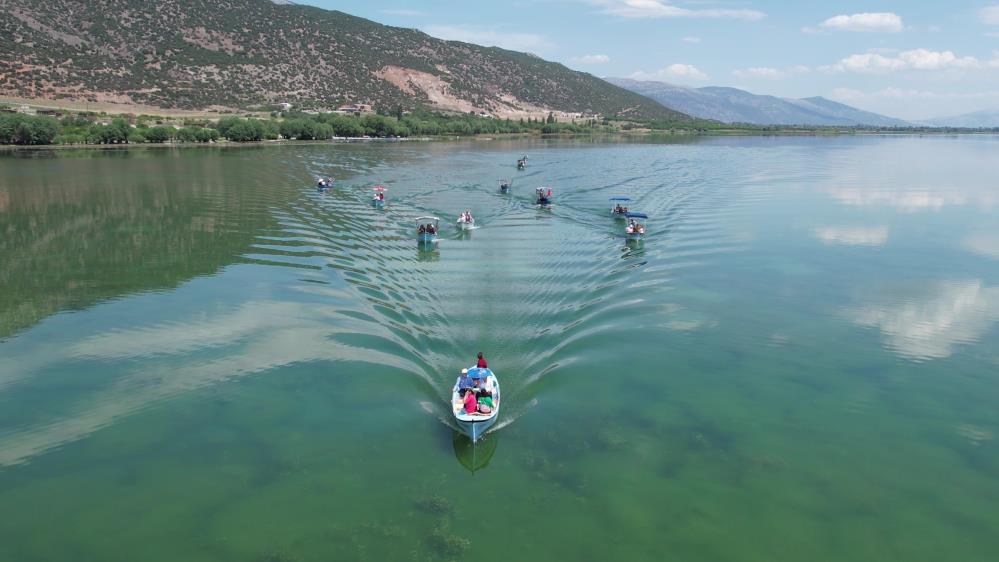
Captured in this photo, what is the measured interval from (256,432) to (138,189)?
2038 inches

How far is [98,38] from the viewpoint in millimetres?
139125

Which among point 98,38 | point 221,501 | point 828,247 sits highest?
point 98,38

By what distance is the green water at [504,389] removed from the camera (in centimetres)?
1565

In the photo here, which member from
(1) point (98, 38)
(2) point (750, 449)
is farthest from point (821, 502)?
(1) point (98, 38)

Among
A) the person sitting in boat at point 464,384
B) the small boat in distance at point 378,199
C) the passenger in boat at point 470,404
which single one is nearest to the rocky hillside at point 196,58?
the small boat in distance at point 378,199

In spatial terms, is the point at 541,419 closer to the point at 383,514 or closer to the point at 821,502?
the point at 383,514

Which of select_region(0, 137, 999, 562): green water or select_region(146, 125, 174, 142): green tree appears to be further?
select_region(146, 125, 174, 142): green tree

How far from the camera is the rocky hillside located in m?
125

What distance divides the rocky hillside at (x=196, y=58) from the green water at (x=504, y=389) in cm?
9682

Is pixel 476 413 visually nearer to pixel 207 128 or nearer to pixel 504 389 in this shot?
pixel 504 389

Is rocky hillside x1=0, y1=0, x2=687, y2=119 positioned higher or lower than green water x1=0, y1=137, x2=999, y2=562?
higher

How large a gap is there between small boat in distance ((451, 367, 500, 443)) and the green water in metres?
0.46

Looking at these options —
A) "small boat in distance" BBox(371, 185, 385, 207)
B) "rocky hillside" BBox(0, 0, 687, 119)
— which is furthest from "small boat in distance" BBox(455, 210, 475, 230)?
"rocky hillside" BBox(0, 0, 687, 119)

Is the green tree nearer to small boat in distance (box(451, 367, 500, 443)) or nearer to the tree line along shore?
the tree line along shore
